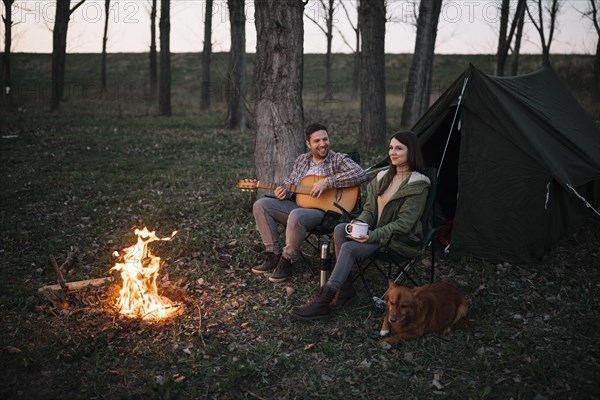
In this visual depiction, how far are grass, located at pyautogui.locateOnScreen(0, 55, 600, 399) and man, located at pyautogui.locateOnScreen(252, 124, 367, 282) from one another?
27 cm

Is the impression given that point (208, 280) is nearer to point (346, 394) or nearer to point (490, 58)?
point (346, 394)

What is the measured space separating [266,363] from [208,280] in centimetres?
162

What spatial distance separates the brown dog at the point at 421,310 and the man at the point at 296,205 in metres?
1.23

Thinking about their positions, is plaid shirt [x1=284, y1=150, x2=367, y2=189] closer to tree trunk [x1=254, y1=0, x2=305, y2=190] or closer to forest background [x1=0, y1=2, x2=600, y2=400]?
forest background [x1=0, y1=2, x2=600, y2=400]

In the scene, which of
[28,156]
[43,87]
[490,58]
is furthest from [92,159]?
[490,58]

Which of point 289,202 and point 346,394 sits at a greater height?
point 289,202

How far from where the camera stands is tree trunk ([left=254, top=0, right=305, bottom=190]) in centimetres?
595

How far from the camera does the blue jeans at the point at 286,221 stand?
459cm

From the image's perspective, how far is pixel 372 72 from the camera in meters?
10.8

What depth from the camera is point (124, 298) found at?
4.12 m

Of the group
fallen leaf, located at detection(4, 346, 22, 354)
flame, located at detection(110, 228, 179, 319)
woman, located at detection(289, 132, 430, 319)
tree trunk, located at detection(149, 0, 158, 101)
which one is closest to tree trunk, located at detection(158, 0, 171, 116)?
tree trunk, located at detection(149, 0, 158, 101)

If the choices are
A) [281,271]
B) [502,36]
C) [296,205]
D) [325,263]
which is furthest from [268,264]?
[502,36]

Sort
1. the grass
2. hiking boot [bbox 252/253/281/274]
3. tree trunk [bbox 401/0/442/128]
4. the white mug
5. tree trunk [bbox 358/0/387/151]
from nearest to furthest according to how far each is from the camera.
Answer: the grass < the white mug < hiking boot [bbox 252/253/281/274] < tree trunk [bbox 358/0/387/151] < tree trunk [bbox 401/0/442/128]

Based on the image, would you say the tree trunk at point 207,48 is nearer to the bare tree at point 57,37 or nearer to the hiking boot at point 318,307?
the bare tree at point 57,37
